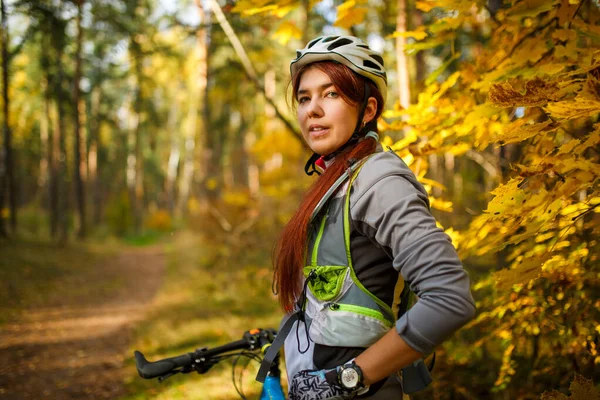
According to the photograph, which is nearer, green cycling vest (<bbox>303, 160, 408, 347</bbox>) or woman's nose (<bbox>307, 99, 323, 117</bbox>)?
green cycling vest (<bbox>303, 160, 408, 347</bbox>)

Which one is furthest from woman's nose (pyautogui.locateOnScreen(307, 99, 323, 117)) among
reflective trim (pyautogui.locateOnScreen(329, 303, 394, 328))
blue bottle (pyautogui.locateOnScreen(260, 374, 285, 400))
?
blue bottle (pyautogui.locateOnScreen(260, 374, 285, 400))

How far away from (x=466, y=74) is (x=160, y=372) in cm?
235

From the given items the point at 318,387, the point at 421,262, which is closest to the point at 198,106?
the point at 318,387

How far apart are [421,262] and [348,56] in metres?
0.89

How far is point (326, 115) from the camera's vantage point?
5.72 ft

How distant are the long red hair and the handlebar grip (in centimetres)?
77

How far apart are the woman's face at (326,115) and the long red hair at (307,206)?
0.10ft

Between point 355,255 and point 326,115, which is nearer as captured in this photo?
point 355,255

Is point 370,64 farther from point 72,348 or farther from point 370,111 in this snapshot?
point 72,348

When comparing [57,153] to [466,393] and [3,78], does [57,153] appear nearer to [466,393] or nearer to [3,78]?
[3,78]

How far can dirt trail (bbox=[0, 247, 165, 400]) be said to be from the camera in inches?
209

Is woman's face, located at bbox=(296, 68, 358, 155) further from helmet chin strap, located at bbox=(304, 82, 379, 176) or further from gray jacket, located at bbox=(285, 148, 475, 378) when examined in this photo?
gray jacket, located at bbox=(285, 148, 475, 378)

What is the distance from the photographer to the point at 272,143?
1554cm

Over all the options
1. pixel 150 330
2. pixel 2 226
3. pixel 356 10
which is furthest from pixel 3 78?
pixel 356 10
